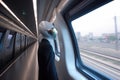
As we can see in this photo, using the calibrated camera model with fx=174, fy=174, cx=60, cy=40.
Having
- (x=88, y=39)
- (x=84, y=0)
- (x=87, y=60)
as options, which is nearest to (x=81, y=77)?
(x=87, y=60)

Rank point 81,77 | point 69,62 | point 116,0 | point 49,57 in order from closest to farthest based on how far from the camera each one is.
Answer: point 116,0, point 49,57, point 81,77, point 69,62

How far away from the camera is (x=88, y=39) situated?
141 inches

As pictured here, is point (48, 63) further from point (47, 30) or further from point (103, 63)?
point (103, 63)

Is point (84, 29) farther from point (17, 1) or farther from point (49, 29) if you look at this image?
point (17, 1)

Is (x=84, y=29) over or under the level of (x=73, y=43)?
over

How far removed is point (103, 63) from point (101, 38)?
0.48 m

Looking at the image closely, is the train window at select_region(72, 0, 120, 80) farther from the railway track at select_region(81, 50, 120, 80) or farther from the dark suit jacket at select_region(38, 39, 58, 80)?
the dark suit jacket at select_region(38, 39, 58, 80)

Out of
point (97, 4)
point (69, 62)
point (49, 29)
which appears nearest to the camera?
point (97, 4)

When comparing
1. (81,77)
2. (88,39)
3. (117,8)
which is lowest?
(81,77)

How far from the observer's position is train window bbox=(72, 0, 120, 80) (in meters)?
2.41

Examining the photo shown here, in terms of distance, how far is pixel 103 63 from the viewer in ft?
10.1

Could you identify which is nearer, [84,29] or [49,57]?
[49,57]

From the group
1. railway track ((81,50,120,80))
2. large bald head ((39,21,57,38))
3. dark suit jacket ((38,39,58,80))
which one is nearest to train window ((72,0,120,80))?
railway track ((81,50,120,80))

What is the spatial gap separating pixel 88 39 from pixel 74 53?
826mm
